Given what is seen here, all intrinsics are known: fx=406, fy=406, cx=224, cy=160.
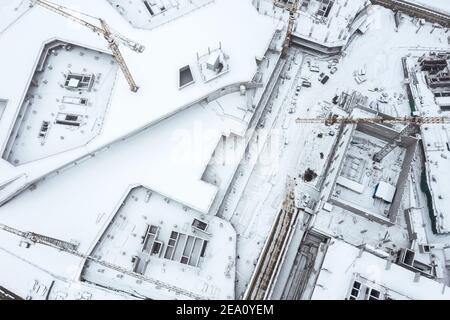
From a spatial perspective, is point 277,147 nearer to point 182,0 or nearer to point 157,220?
point 157,220

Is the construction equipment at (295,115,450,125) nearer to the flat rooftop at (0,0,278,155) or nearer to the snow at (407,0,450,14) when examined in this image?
the flat rooftop at (0,0,278,155)

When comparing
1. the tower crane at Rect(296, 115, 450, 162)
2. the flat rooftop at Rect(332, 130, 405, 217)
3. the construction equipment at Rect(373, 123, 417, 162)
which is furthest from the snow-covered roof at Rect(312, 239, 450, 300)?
the tower crane at Rect(296, 115, 450, 162)

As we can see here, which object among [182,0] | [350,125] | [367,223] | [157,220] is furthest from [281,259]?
[182,0]

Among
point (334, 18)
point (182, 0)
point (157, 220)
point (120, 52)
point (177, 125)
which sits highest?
point (334, 18)

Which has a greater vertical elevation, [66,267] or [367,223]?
[367,223]

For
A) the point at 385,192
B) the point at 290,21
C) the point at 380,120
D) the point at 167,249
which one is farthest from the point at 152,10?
the point at 385,192

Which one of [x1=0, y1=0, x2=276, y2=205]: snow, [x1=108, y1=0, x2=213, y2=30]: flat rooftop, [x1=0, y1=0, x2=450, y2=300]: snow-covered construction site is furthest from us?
[x1=108, y1=0, x2=213, y2=30]: flat rooftop

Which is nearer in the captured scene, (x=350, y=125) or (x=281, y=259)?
(x=281, y=259)
